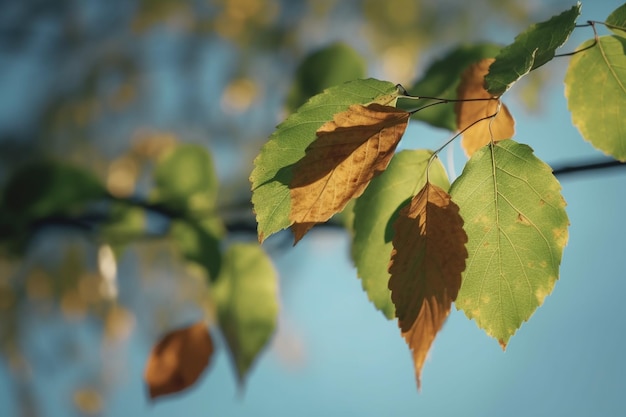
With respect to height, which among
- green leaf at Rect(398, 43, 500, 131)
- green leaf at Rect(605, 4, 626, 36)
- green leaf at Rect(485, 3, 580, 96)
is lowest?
green leaf at Rect(485, 3, 580, 96)

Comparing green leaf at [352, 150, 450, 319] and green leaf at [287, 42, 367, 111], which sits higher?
green leaf at [287, 42, 367, 111]

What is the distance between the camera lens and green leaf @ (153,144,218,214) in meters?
0.32

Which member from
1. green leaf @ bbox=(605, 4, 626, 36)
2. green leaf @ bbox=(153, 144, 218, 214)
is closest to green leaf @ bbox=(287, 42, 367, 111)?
green leaf @ bbox=(153, 144, 218, 214)

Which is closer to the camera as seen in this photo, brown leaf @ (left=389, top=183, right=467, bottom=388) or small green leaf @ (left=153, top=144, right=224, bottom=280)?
brown leaf @ (left=389, top=183, right=467, bottom=388)

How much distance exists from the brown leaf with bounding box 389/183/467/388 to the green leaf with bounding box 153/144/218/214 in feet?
0.65

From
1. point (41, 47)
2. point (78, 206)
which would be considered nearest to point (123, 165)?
point (41, 47)

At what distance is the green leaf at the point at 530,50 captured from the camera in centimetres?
12

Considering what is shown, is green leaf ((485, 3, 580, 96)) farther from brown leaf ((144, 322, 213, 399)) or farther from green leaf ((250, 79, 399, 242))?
brown leaf ((144, 322, 213, 399))

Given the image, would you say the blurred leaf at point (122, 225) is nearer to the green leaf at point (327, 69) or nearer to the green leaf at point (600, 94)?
the green leaf at point (327, 69)

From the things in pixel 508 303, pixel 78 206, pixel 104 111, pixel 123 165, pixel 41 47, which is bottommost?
pixel 508 303

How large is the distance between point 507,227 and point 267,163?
2.2 inches

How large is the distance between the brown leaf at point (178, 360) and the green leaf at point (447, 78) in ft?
0.52

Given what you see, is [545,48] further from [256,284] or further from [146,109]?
[146,109]

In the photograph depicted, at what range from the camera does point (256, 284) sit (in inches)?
11.5
